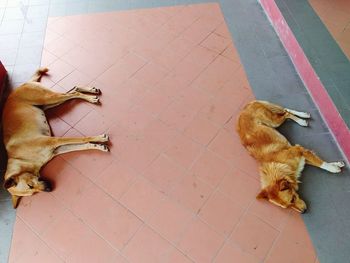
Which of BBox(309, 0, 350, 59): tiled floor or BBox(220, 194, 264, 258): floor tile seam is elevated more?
BBox(309, 0, 350, 59): tiled floor

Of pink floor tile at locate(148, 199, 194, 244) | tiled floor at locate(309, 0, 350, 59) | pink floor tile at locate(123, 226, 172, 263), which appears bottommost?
pink floor tile at locate(123, 226, 172, 263)

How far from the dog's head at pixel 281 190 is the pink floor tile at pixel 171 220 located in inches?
26.6

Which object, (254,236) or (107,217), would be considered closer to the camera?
(254,236)

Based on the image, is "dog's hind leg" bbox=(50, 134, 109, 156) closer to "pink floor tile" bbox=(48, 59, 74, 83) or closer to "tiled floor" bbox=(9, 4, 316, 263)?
"tiled floor" bbox=(9, 4, 316, 263)

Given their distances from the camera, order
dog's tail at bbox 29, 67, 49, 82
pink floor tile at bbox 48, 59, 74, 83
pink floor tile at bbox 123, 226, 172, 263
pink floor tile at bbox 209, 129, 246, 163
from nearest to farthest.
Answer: pink floor tile at bbox 123, 226, 172, 263
pink floor tile at bbox 209, 129, 246, 163
dog's tail at bbox 29, 67, 49, 82
pink floor tile at bbox 48, 59, 74, 83

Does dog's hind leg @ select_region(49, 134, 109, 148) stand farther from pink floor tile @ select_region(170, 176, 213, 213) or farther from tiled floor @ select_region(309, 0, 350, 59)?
tiled floor @ select_region(309, 0, 350, 59)

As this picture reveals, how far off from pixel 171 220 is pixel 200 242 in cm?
31

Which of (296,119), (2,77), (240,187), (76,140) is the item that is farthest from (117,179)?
(2,77)

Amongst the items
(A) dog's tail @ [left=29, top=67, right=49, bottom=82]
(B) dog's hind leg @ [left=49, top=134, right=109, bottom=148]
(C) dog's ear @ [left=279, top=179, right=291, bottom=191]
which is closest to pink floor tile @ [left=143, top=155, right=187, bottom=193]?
(B) dog's hind leg @ [left=49, top=134, right=109, bottom=148]

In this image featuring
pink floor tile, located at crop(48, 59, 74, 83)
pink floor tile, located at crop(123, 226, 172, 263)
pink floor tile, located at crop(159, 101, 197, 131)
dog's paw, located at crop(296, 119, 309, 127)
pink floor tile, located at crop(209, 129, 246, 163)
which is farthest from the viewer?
pink floor tile, located at crop(48, 59, 74, 83)

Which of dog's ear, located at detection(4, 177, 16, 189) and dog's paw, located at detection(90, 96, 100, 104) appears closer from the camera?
dog's ear, located at detection(4, 177, 16, 189)

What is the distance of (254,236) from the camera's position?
8.09 ft

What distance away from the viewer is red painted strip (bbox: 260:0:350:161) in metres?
2.82

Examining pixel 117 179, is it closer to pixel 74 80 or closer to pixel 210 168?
pixel 210 168
